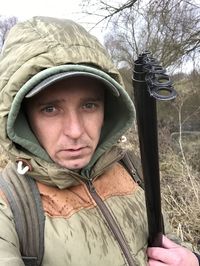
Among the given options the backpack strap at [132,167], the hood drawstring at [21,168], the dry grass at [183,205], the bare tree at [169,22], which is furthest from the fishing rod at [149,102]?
the bare tree at [169,22]

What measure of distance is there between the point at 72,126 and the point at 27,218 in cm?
35

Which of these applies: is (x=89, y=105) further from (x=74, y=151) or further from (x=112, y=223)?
(x=112, y=223)

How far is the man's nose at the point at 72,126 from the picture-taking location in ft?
4.98

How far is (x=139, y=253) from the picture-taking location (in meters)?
A: 1.68

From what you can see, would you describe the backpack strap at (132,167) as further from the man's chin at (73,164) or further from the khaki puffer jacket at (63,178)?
the man's chin at (73,164)

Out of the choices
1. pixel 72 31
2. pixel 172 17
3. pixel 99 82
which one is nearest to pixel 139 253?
pixel 99 82

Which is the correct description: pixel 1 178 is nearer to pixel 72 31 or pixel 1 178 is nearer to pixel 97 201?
pixel 97 201

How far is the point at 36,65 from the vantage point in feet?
4.76

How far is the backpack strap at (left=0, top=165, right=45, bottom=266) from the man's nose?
24cm

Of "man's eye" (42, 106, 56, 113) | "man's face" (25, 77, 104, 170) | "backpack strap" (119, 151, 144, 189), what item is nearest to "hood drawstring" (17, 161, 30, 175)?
"man's face" (25, 77, 104, 170)

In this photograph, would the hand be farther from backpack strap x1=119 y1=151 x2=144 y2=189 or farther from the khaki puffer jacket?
backpack strap x1=119 y1=151 x2=144 y2=189

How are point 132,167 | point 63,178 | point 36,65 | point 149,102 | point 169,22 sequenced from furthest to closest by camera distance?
point 169,22 → point 132,167 → point 63,178 → point 36,65 → point 149,102

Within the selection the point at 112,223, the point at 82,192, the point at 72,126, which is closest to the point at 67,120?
the point at 72,126

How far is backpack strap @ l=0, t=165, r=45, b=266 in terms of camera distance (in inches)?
54.5
